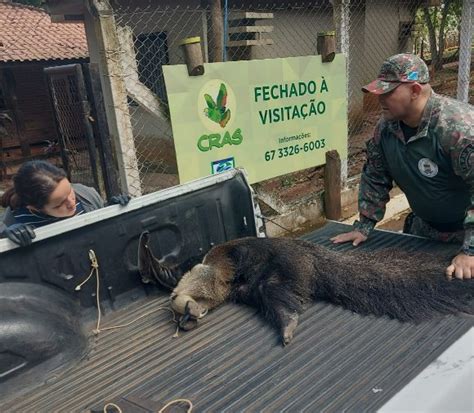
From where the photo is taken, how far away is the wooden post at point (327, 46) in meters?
5.46

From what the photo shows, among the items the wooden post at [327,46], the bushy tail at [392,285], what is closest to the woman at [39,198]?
the bushy tail at [392,285]

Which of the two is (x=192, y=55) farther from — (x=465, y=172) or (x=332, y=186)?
(x=332, y=186)

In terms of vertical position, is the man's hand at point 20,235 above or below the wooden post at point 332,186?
above

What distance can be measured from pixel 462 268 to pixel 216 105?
8.98 ft

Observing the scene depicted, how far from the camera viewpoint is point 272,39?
959cm

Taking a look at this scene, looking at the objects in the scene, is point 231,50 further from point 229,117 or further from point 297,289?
point 297,289

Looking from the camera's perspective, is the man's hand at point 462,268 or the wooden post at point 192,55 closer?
the man's hand at point 462,268

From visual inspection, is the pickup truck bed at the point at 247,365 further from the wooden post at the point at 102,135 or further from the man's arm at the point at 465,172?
the wooden post at the point at 102,135

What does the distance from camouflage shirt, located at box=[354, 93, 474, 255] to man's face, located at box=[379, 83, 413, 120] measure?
4.9 inches

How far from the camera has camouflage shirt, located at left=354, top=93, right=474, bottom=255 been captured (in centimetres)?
279

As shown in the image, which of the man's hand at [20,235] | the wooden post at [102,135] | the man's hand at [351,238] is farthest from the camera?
the wooden post at [102,135]

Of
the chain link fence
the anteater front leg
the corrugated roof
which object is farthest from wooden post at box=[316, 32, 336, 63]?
the corrugated roof

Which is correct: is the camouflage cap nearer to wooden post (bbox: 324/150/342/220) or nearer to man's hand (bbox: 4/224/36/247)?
man's hand (bbox: 4/224/36/247)

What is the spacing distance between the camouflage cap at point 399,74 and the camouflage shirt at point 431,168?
0.19m
